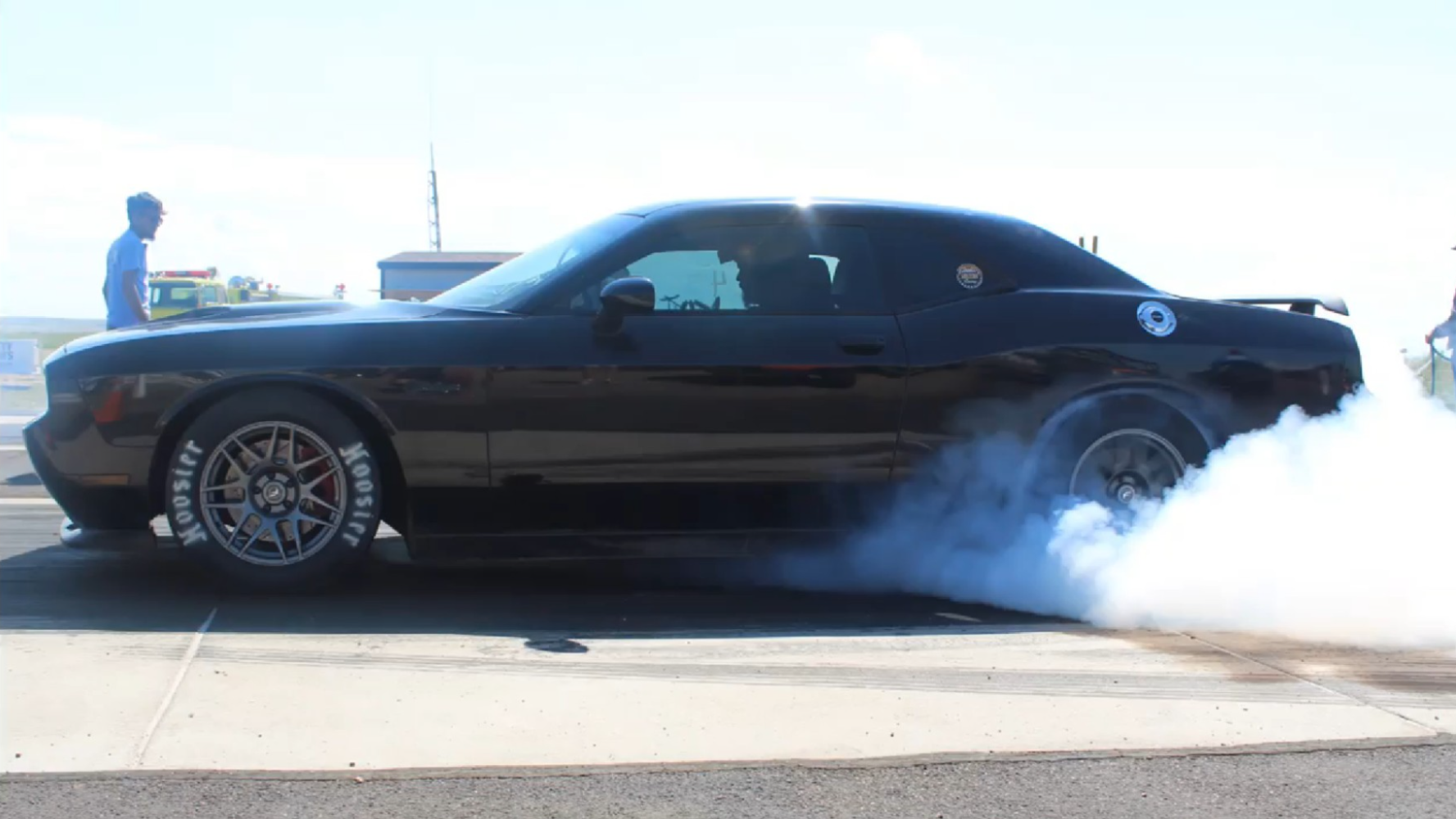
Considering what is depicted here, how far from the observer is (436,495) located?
14.3 ft

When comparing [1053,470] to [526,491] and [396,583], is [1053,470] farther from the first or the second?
[396,583]

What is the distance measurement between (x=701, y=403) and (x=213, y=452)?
62.3 inches

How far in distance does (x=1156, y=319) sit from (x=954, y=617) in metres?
1.42

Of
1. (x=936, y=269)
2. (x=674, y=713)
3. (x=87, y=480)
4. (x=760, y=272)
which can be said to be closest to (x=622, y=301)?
(x=760, y=272)

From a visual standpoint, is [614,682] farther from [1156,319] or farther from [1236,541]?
[1156,319]

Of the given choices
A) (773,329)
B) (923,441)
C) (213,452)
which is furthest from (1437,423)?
(213,452)

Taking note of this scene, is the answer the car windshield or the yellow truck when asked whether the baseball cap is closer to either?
the car windshield

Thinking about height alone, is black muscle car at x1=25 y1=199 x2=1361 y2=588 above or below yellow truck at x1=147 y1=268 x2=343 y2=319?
below

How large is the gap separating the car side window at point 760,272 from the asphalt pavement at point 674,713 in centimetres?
104

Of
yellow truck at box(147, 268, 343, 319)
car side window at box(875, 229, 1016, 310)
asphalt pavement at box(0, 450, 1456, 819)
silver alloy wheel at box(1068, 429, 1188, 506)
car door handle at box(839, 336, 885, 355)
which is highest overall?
yellow truck at box(147, 268, 343, 319)

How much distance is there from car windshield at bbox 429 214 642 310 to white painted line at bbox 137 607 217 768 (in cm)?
140

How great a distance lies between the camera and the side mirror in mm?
4410

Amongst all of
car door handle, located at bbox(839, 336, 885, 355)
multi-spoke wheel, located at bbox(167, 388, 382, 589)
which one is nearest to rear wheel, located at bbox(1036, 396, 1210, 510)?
car door handle, located at bbox(839, 336, 885, 355)

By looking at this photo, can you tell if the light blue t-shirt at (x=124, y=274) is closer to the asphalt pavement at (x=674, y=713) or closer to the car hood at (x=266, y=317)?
the car hood at (x=266, y=317)
